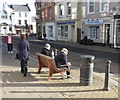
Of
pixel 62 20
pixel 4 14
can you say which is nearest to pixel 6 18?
pixel 4 14

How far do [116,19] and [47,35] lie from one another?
21.9 meters

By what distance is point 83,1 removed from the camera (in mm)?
29859

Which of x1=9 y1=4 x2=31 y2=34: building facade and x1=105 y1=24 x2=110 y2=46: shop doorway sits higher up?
x1=9 y1=4 x2=31 y2=34: building facade

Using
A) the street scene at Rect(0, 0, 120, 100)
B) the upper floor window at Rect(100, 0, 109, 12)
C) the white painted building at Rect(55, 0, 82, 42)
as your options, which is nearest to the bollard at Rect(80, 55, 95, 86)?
the street scene at Rect(0, 0, 120, 100)

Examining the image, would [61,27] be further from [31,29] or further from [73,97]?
[31,29]

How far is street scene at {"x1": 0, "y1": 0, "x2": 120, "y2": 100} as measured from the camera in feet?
21.4

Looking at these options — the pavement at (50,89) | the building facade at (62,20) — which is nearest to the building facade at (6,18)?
the building facade at (62,20)

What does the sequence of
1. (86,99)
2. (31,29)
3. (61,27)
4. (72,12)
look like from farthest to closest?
(31,29), (61,27), (72,12), (86,99)

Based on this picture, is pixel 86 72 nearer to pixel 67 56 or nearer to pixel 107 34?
pixel 67 56

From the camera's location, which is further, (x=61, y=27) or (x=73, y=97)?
(x=61, y=27)

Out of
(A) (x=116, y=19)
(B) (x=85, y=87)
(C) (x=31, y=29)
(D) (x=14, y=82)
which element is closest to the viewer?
(B) (x=85, y=87)

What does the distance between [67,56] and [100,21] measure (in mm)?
11712

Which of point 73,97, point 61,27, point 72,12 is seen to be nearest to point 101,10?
point 72,12

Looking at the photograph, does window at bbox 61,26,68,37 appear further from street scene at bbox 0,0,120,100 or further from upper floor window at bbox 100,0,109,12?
upper floor window at bbox 100,0,109,12
